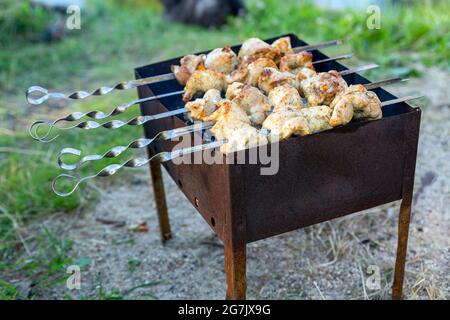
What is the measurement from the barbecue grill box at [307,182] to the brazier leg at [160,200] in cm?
71

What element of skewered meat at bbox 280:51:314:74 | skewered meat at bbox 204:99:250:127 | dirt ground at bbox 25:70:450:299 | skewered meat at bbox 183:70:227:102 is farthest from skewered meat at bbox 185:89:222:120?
dirt ground at bbox 25:70:450:299

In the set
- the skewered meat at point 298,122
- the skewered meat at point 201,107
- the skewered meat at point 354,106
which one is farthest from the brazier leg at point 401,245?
the skewered meat at point 201,107

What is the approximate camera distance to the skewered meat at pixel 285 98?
7.61 ft

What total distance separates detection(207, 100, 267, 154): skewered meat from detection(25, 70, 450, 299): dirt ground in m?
1.12

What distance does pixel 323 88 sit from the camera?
2.36 metres

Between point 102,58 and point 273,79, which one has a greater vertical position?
point 273,79

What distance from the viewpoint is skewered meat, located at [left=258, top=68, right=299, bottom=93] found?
2.48 m

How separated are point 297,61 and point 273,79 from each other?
0.85ft

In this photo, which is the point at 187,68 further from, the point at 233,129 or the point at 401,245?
the point at 401,245

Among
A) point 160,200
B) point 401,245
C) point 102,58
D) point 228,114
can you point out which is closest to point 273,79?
point 228,114

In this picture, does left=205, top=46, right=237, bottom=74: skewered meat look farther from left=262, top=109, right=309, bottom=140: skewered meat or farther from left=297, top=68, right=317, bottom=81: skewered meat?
left=262, top=109, right=309, bottom=140: skewered meat

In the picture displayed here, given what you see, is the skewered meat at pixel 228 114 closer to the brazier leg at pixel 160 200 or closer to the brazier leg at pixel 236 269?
the brazier leg at pixel 236 269
